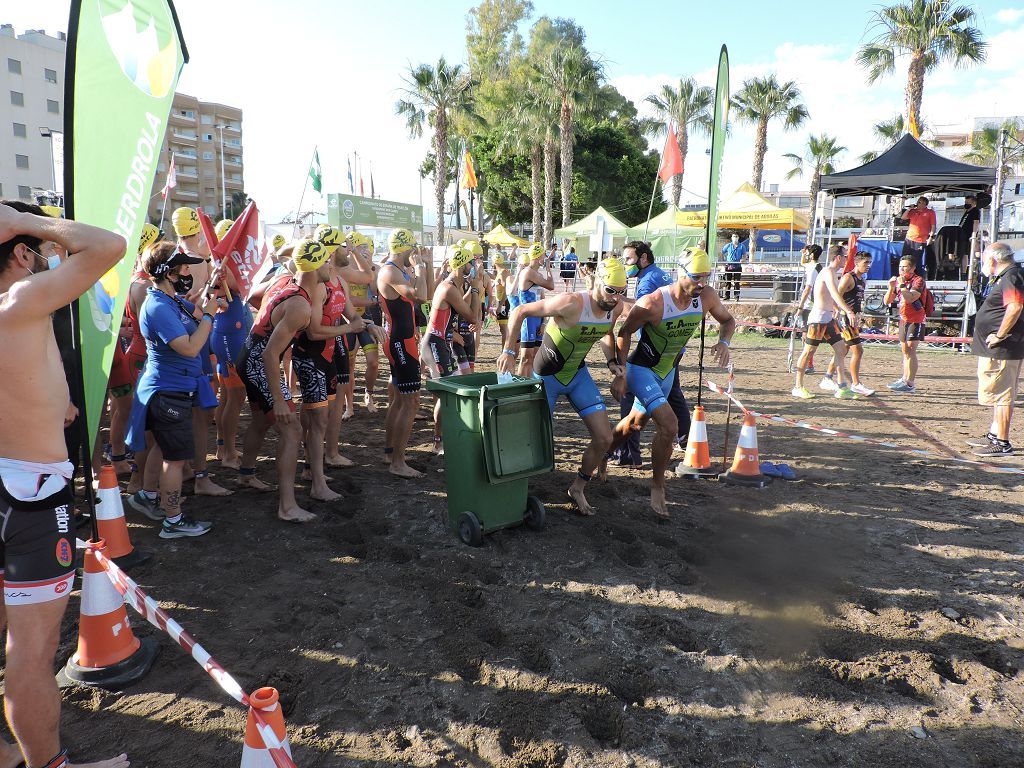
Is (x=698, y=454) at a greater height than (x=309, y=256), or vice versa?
(x=309, y=256)

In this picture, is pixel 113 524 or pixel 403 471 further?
pixel 403 471

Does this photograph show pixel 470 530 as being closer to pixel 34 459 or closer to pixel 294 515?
pixel 294 515

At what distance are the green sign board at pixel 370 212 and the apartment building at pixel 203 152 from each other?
36.2m

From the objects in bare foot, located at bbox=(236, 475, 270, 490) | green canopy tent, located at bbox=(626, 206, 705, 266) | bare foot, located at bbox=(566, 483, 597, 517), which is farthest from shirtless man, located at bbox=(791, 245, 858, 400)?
green canopy tent, located at bbox=(626, 206, 705, 266)

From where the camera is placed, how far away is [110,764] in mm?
2318

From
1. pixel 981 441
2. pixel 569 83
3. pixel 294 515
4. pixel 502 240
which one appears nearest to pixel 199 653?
pixel 294 515

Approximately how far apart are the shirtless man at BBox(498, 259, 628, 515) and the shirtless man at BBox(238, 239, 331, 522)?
4.90 feet

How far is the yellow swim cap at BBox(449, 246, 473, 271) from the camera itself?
6117 millimetres

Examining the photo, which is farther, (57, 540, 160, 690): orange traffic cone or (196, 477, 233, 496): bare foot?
(196, 477, 233, 496): bare foot

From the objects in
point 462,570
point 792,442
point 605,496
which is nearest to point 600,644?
point 462,570

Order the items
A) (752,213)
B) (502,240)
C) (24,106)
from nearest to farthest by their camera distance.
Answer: (752,213)
(502,240)
(24,106)

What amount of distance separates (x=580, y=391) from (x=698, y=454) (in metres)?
1.72

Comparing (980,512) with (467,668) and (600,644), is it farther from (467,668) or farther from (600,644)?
(467,668)

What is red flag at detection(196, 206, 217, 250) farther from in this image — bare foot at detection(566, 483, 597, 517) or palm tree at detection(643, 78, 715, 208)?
palm tree at detection(643, 78, 715, 208)
